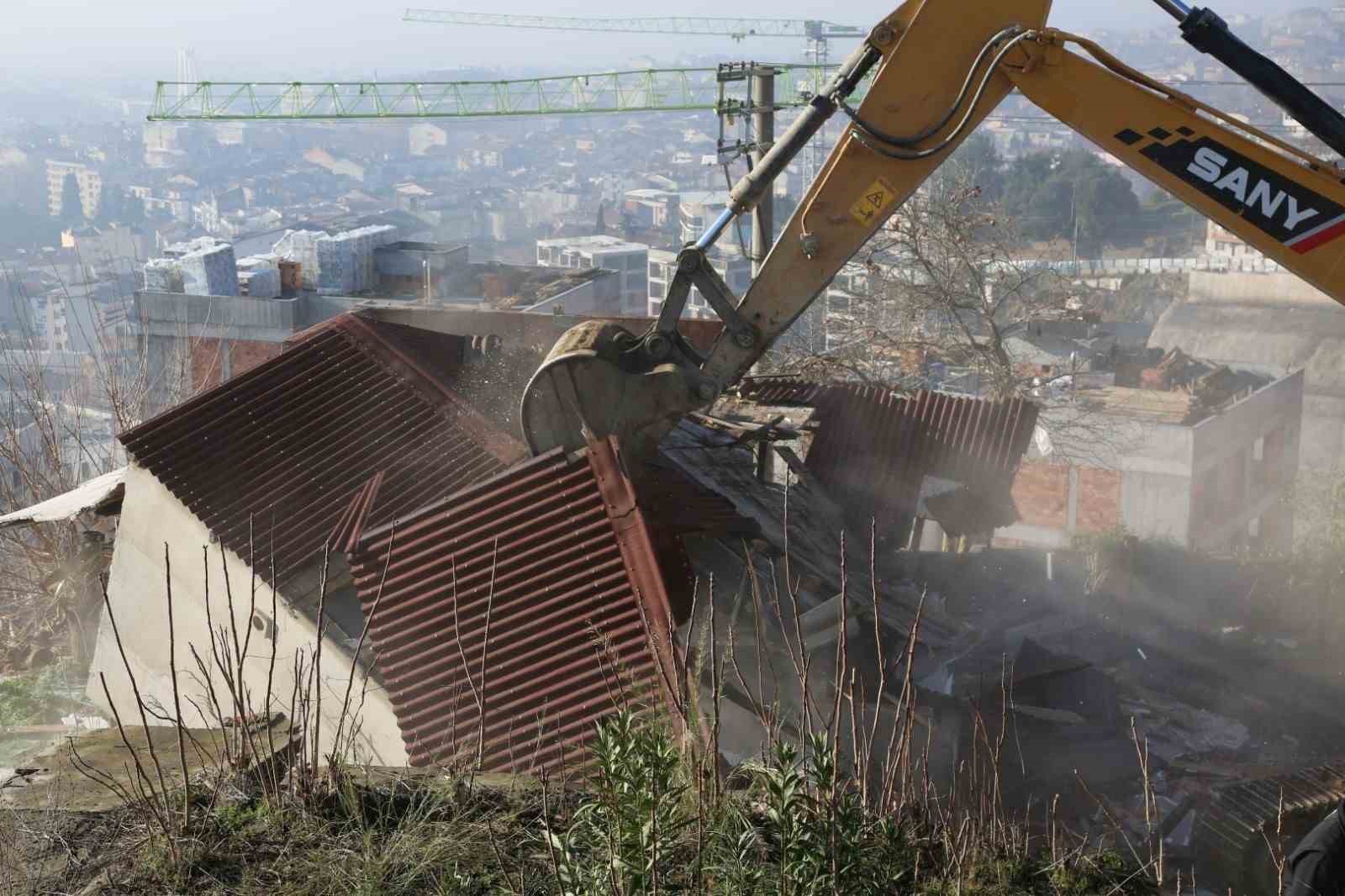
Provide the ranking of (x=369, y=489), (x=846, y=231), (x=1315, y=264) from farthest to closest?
(x=369, y=489), (x=846, y=231), (x=1315, y=264)

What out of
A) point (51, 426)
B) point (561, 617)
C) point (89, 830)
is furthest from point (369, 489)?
point (51, 426)

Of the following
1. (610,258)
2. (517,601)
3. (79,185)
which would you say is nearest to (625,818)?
(517,601)

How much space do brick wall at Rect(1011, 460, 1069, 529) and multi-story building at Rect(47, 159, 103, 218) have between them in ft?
274

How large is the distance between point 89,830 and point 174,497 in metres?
5.27

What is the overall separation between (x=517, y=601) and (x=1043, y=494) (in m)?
23.2

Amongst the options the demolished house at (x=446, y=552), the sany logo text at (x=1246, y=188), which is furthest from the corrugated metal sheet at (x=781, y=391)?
the sany logo text at (x=1246, y=188)

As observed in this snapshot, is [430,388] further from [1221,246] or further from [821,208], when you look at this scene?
[1221,246]

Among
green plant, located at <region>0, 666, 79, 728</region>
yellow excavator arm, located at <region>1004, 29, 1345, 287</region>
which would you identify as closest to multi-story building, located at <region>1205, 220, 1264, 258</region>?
yellow excavator arm, located at <region>1004, 29, 1345, 287</region>

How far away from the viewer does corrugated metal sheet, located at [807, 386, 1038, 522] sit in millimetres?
13086

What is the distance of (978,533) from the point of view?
14.6m

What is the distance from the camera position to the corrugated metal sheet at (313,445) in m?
9.20

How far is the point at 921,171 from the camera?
293 inches

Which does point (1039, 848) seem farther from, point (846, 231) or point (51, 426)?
point (51, 426)

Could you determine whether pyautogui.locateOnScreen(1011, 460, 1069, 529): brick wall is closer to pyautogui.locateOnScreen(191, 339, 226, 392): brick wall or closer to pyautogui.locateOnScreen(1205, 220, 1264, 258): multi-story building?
pyautogui.locateOnScreen(191, 339, 226, 392): brick wall
